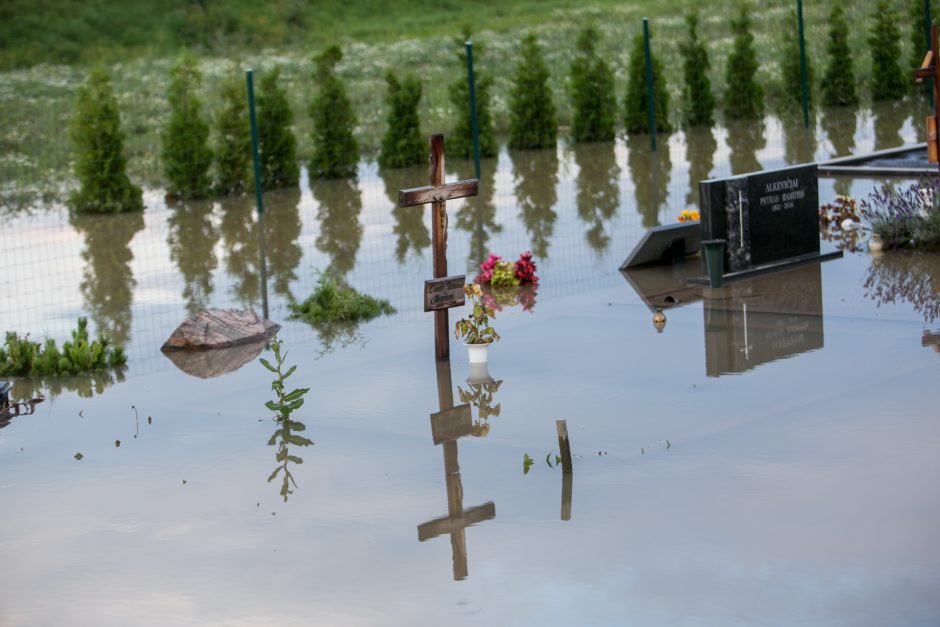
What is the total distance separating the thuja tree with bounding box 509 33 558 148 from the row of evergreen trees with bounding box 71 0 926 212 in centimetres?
2

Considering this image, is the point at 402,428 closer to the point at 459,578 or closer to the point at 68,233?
the point at 459,578

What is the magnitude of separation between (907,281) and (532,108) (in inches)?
495

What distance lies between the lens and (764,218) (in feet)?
46.9

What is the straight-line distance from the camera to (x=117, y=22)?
49.2 metres

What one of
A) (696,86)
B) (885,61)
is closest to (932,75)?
(696,86)

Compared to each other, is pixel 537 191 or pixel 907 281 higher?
pixel 537 191

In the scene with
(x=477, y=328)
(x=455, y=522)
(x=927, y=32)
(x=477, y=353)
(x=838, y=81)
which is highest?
(x=927, y=32)

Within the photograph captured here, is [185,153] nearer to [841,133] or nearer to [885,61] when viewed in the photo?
[841,133]

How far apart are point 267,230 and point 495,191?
3780mm

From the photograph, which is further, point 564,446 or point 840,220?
point 840,220

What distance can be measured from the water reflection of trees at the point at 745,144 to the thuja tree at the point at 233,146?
7066mm

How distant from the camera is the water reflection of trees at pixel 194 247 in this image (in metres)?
14.9

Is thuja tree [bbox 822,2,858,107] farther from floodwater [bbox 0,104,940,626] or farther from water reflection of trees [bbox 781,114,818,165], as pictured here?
floodwater [bbox 0,104,940,626]

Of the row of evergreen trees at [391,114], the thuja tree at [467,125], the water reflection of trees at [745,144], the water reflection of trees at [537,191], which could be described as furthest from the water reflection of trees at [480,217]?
the water reflection of trees at [745,144]
